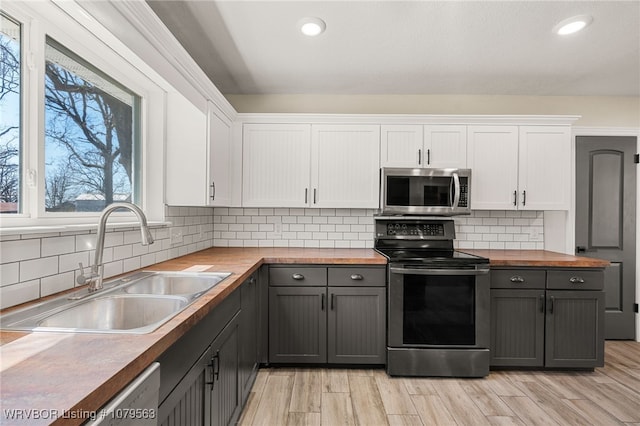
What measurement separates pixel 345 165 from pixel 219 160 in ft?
3.50

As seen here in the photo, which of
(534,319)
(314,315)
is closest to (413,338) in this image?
(314,315)

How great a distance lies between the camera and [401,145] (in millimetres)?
2908

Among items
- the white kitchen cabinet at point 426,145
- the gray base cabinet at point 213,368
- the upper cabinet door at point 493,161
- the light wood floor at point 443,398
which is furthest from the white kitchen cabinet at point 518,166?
the gray base cabinet at point 213,368

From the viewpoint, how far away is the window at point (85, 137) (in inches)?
60.2

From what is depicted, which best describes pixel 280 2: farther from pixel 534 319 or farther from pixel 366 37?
pixel 534 319

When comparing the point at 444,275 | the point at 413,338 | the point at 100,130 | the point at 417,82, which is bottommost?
the point at 413,338

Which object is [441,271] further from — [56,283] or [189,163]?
[56,283]

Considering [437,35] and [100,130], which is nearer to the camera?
[100,130]

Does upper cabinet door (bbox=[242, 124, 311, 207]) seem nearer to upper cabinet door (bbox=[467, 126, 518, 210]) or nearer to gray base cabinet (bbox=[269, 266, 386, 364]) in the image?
gray base cabinet (bbox=[269, 266, 386, 364])

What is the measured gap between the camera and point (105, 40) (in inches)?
64.4

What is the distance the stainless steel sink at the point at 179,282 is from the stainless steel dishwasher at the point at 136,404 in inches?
34.0

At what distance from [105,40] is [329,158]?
5.79ft

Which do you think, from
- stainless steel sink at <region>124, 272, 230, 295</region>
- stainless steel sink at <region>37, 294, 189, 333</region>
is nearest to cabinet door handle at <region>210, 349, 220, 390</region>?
stainless steel sink at <region>37, 294, 189, 333</region>

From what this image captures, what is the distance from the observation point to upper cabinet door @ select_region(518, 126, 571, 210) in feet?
9.47
